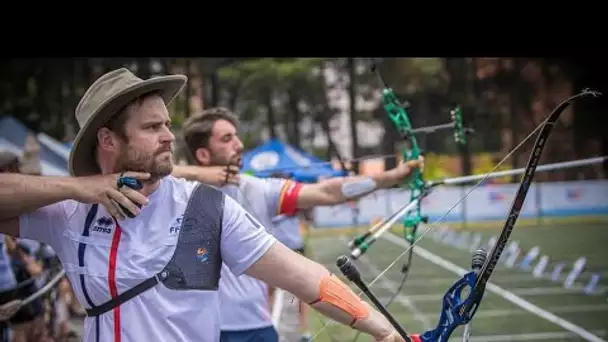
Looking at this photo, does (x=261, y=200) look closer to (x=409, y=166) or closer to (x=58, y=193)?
(x=409, y=166)

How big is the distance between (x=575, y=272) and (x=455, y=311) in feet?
11.3

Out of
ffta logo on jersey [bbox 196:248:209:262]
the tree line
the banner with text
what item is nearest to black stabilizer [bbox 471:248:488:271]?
ffta logo on jersey [bbox 196:248:209:262]

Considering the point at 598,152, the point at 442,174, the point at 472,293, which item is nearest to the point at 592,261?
the point at 598,152

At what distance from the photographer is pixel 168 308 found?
1.40 metres

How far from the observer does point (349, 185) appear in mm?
2428

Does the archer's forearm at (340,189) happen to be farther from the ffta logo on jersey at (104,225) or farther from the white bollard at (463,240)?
the white bollard at (463,240)

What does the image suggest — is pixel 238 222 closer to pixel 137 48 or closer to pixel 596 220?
pixel 137 48

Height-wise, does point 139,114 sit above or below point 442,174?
above

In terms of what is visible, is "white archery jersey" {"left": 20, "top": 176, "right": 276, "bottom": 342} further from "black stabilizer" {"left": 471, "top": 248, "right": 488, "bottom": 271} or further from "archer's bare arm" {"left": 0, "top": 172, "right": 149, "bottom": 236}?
"black stabilizer" {"left": 471, "top": 248, "right": 488, "bottom": 271}

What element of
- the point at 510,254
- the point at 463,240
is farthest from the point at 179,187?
the point at 510,254

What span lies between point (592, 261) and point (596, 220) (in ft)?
1.06

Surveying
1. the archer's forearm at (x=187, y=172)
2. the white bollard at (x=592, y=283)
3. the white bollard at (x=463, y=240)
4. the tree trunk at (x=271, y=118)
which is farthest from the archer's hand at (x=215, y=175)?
the white bollard at (x=592, y=283)

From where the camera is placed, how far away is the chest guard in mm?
1399

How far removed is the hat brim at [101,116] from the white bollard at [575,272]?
3605 mm
